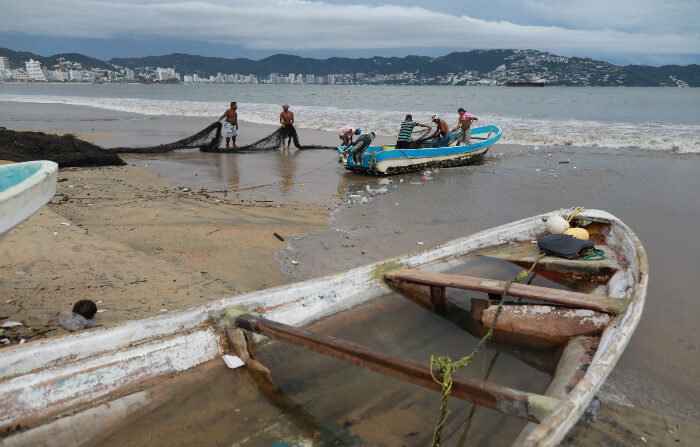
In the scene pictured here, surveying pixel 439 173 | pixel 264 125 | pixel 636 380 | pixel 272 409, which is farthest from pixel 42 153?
pixel 264 125

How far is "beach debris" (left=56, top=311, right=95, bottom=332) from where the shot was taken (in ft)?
11.4

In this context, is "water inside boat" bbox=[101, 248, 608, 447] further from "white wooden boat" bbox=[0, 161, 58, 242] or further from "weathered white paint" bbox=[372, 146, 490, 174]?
"weathered white paint" bbox=[372, 146, 490, 174]

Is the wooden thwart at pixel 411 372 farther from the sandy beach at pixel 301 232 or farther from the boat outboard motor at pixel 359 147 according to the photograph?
the boat outboard motor at pixel 359 147

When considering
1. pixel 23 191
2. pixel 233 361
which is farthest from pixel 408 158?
pixel 23 191

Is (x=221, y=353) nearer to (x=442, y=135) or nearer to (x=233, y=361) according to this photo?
(x=233, y=361)

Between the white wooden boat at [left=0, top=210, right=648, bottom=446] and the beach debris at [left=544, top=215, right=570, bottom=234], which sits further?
the beach debris at [left=544, top=215, right=570, bottom=234]

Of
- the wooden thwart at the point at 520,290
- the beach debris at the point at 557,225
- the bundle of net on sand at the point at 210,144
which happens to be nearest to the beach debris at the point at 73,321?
the wooden thwart at the point at 520,290

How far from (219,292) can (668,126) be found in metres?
27.8

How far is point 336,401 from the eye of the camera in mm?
2961

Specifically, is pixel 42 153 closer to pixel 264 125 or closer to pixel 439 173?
pixel 439 173

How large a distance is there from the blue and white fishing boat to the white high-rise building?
179408 millimetres

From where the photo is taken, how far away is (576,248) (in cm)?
500

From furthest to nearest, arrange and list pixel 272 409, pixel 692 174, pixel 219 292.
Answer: pixel 692 174 < pixel 219 292 < pixel 272 409

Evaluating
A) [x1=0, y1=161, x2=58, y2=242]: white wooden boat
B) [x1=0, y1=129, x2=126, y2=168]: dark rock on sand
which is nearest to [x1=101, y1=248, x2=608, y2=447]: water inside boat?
[x1=0, y1=161, x2=58, y2=242]: white wooden boat
